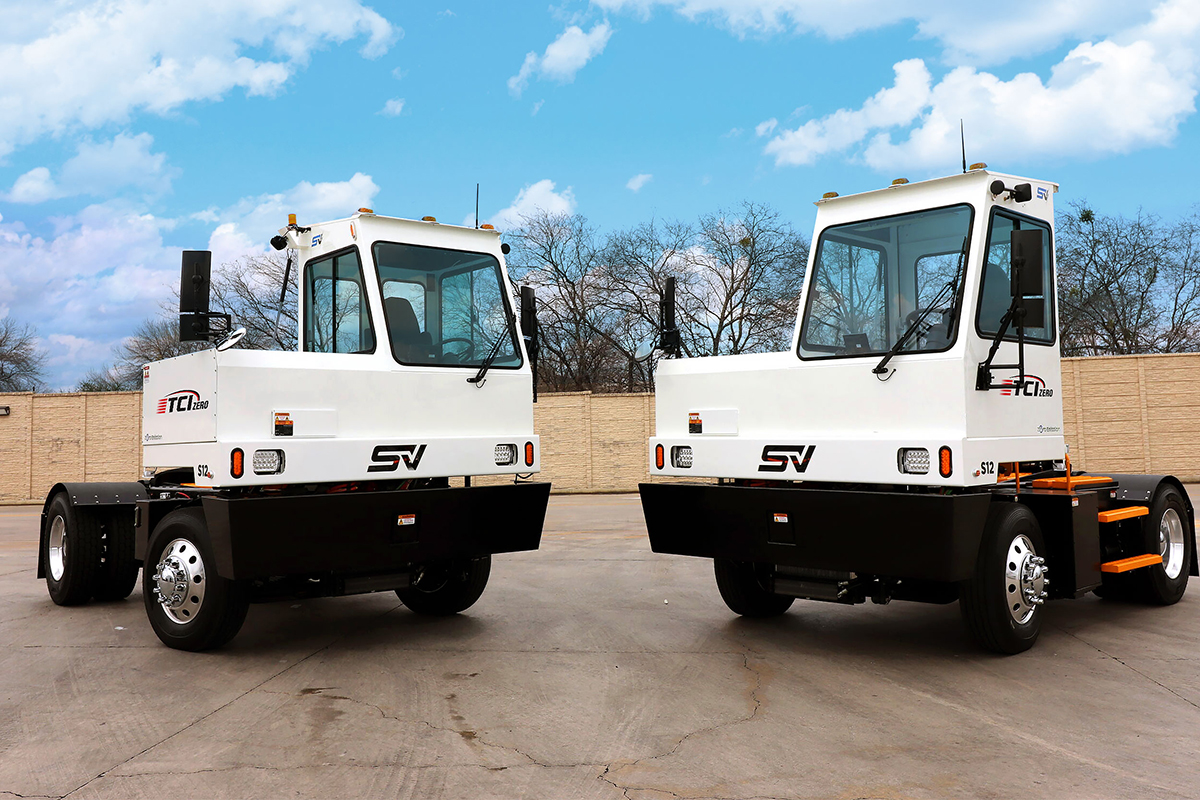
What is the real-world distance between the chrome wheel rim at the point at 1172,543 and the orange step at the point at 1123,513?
18.3 inches

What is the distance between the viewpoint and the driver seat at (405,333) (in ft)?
23.9

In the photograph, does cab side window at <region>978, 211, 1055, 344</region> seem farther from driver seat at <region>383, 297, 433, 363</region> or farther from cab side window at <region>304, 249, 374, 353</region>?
cab side window at <region>304, 249, 374, 353</region>

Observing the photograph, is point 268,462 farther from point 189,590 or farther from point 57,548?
point 57,548

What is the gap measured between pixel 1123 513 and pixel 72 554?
30.0 feet

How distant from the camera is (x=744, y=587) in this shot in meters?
8.05

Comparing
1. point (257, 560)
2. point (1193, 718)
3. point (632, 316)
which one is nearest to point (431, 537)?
point (257, 560)

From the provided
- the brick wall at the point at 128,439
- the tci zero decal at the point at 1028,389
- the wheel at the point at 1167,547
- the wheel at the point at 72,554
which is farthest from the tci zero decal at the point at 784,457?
the brick wall at the point at 128,439

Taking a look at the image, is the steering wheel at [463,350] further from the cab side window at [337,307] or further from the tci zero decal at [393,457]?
the tci zero decal at [393,457]

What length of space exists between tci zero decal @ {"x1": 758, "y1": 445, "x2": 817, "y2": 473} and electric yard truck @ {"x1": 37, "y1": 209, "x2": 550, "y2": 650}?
1.76 metres

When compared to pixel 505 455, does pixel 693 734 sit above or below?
below

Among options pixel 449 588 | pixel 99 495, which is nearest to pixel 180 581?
pixel 449 588

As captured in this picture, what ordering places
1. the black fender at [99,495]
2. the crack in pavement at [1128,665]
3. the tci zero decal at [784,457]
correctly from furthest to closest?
Result: the black fender at [99,495] < the tci zero decal at [784,457] < the crack in pavement at [1128,665]

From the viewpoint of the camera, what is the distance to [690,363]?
740cm

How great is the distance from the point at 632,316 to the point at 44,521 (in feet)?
96.7
